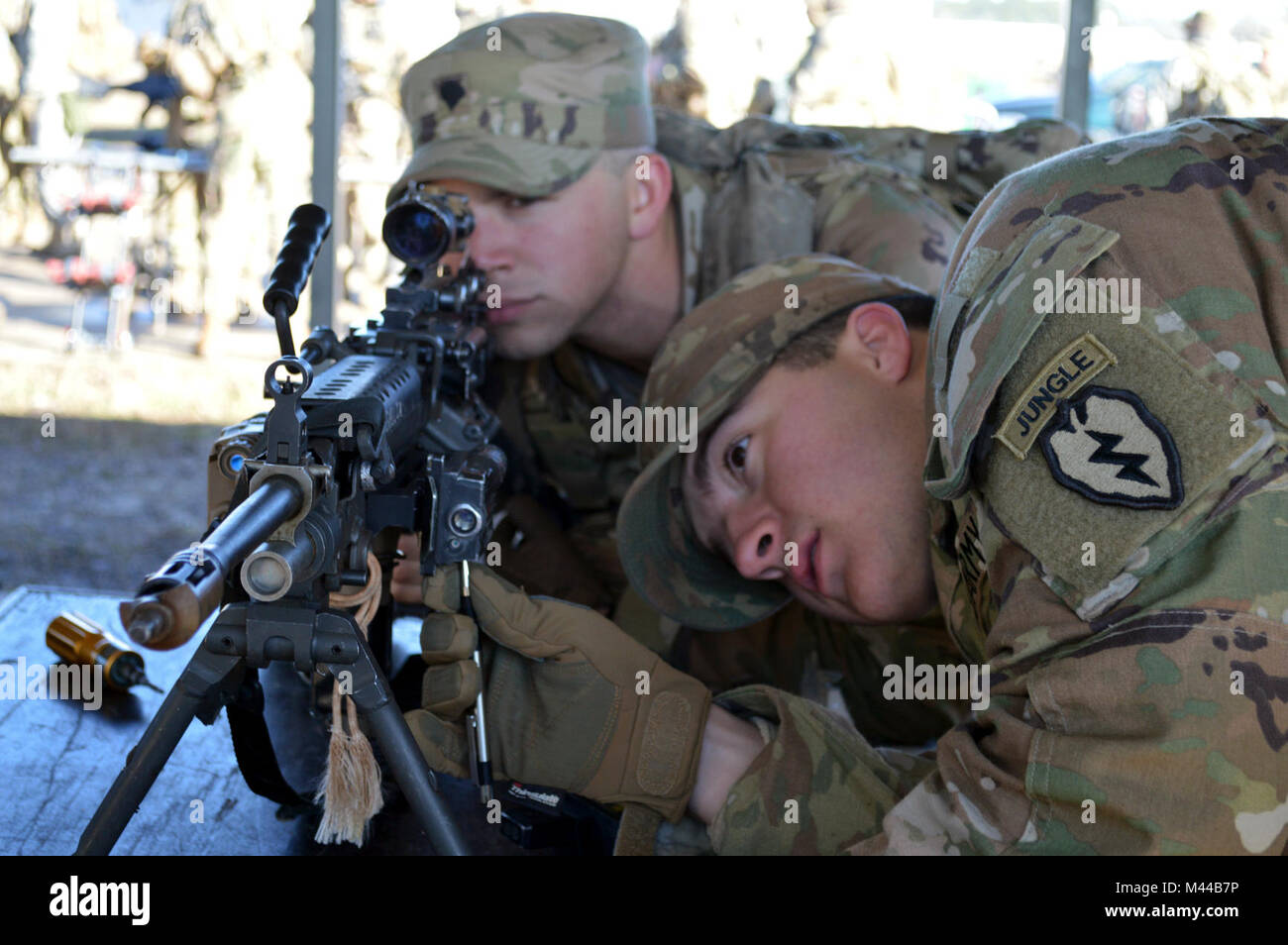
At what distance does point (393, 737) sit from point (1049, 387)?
635 mm

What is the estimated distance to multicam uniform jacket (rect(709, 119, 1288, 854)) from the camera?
0.90m

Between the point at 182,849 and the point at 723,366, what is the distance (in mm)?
800

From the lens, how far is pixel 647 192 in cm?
238

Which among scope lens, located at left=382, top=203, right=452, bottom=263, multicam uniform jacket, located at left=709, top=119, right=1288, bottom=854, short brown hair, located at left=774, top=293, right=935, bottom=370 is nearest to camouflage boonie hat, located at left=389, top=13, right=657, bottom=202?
scope lens, located at left=382, top=203, right=452, bottom=263

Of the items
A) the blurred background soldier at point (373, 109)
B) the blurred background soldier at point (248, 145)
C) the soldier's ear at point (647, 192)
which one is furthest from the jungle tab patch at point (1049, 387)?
the blurred background soldier at point (373, 109)

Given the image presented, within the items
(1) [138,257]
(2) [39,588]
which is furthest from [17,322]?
(2) [39,588]

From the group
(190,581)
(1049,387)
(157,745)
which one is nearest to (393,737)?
(157,745)

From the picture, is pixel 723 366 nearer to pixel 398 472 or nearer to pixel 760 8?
pixel 398 472

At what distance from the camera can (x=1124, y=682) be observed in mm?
916

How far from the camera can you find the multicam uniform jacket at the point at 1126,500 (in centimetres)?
90

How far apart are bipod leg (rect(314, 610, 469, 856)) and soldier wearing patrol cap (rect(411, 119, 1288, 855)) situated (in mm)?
156

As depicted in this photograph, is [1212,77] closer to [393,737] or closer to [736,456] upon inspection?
[736,456]

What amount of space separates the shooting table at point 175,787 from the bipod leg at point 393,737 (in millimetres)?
29

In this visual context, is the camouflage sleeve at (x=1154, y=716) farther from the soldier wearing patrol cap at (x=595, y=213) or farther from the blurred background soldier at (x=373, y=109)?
the blurred background soldier at (x=373, y=109)
